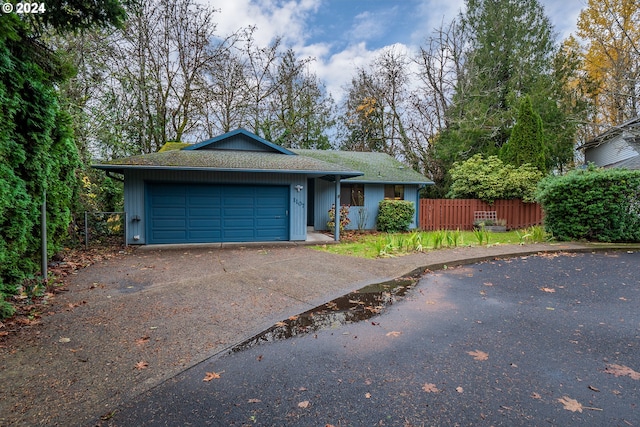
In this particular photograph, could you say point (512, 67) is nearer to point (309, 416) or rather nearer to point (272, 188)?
point (272, 188)

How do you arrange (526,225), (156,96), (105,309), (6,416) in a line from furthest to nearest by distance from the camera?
(156,96), (526,225), (105,309), (6,416)

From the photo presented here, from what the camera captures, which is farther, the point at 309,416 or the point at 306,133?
the point at 306,133

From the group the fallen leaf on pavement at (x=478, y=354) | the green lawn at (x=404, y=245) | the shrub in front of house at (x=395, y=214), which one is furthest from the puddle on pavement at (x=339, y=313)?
the shrub in front of house at (x=395, y=214)

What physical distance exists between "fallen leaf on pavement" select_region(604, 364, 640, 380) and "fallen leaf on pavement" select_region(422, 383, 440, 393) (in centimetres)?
158

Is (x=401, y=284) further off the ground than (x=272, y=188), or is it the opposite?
(x=272, y=188)

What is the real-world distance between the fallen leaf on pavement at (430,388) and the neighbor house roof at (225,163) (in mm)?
7858

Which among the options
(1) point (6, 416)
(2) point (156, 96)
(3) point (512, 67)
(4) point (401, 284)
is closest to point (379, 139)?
(3) point (512, 67)

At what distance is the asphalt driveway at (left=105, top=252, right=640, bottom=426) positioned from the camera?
217cm

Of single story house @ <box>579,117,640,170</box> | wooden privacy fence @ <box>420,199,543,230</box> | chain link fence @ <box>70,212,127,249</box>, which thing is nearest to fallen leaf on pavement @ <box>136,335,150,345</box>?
chain link fence @ <box>70,212,127,249</box>

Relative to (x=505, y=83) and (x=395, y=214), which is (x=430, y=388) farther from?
(x=505, y=83)

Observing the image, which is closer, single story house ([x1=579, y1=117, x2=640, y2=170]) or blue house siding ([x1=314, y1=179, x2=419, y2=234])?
blue house siding ([x1=314, y1=179, x2=419, y2=234])

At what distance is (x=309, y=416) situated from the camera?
2.16 m

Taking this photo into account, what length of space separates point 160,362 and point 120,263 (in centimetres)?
521

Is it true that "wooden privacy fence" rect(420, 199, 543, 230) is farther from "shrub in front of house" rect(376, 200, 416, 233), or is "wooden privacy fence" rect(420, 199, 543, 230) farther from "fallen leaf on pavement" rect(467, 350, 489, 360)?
"fallen leaf on pavement" rect(467, 350, 489, 360)
